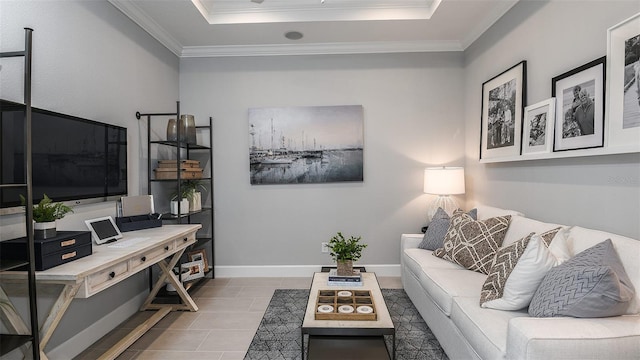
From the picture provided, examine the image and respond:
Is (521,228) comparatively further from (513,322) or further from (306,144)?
(306,144)

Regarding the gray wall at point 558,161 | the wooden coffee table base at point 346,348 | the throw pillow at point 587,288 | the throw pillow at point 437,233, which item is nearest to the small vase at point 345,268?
the wooden coffee table base at point 346,348

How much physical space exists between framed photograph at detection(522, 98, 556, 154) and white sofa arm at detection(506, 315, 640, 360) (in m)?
1.42

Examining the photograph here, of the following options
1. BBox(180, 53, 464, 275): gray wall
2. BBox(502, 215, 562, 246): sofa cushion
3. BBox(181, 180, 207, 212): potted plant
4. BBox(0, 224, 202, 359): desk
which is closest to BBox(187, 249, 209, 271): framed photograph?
BBox(180, 53, 464, 275): gray wall

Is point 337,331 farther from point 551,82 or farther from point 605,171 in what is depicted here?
point 551,82

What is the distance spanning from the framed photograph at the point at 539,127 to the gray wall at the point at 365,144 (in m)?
1.25

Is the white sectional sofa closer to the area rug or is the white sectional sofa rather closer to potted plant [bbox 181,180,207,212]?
the area rug

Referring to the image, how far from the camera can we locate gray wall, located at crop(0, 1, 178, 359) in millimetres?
1897

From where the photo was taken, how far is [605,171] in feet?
6.34

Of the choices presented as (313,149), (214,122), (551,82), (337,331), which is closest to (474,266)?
(337,331)

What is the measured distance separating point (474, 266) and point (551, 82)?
149 cm

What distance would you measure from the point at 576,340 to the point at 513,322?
214 millimetres

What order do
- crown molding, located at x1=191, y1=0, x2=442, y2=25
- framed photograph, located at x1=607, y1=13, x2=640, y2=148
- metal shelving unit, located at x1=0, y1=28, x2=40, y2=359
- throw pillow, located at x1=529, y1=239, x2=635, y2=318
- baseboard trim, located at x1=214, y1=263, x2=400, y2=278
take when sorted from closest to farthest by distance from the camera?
throw pillow, located at x1=529, y1=239, x2=635, y2=318 → metal shelving unit, located at x1=0, y1=28, x2=40, y2=359 → framed photograph, located at x1=607, y1=13, x2=640, y2=148 → crown molding, located at x1=191, y1=0, x2=442, y2=25 → baseboard trim, located at x1=214, y1=263, x2=400, y2=278

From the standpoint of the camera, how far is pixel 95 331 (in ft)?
8.07

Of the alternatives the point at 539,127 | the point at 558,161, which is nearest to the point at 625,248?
the point at 558,161
